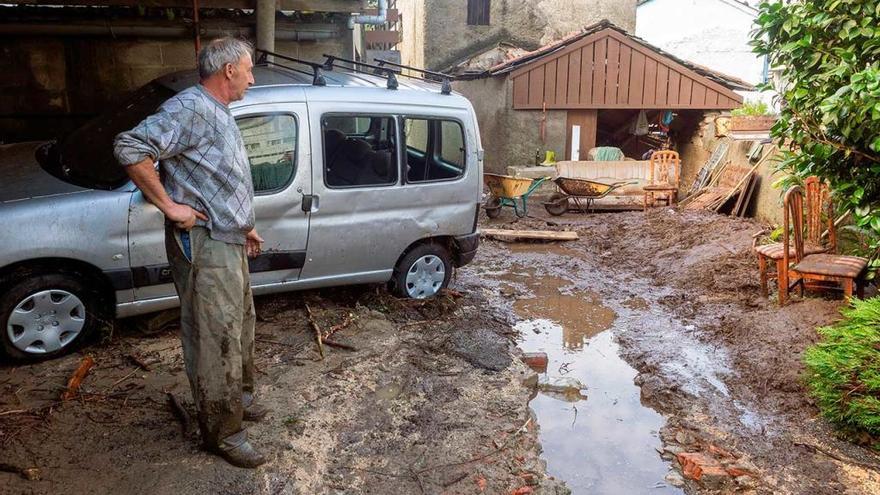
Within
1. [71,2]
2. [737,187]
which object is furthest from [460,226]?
[737,187]

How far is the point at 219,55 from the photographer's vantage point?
3.02 m

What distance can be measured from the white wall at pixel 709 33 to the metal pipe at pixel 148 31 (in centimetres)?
1804

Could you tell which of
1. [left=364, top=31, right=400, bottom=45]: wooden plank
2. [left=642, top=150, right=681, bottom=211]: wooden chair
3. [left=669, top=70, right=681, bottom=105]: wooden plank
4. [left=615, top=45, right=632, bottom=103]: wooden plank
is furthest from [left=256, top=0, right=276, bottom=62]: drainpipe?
[left=669, top=70, right=681, bottom=105]: wooden plank

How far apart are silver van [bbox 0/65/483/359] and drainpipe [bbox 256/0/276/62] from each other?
5.70ft

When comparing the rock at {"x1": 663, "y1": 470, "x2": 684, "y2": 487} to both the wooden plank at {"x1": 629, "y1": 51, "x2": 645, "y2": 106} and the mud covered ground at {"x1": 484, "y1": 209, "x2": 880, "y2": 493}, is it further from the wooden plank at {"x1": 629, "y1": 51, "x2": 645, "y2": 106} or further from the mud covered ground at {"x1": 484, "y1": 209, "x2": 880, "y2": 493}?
the wooden plank at {"x1": 629, "y1": 51, "x2": 645, "y2": 106}

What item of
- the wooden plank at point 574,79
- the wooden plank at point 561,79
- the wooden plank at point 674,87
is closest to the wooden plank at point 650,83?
the wooden plank at point 674,87

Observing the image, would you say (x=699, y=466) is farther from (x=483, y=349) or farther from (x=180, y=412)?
(x=180, y=412)

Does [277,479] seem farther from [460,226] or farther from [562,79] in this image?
[562,79]

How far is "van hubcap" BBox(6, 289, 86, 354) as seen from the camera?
4152 millimetres

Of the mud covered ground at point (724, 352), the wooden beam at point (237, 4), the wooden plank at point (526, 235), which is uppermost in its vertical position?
the wooden beam at point (237, 4)

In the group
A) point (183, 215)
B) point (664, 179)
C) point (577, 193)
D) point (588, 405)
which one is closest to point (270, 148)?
point (183, 215)

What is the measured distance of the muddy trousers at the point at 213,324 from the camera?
311 centimetres

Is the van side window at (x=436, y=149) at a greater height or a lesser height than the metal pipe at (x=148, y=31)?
lesser

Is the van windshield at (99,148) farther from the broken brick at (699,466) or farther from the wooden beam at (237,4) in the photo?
the broken brick at (699,466)
